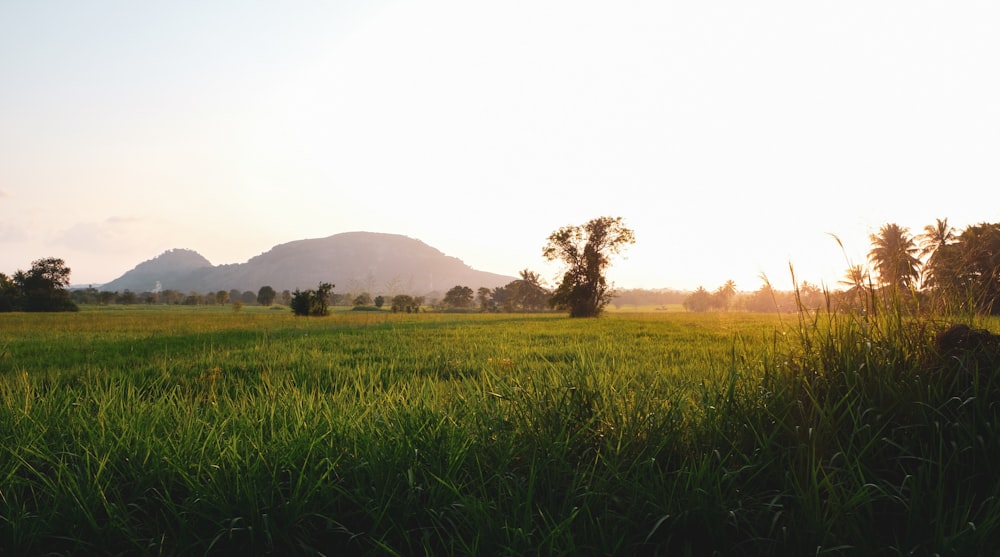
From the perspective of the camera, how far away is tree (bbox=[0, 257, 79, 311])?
188 ft

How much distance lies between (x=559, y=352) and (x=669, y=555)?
9157 millimetres

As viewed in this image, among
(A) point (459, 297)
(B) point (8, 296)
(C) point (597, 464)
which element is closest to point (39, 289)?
(B) point (8, 296)

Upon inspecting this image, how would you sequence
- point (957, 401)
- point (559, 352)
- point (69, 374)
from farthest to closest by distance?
1. point (559, 352)
2. point (69, 374)
3. point (957, 401)

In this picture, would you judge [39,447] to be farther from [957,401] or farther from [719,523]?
[957,401]

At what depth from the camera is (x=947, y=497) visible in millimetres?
2619

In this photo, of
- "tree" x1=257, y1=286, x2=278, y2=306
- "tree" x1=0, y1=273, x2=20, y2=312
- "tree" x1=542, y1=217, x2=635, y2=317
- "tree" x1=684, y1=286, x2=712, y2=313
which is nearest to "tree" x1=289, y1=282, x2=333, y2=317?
"tree" x1=542, y1=217, x2=635, y2=317

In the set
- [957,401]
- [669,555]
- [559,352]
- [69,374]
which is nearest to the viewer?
[669,555]

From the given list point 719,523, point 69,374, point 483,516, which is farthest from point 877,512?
point 69,374

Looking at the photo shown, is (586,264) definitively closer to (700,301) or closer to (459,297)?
(459,297)

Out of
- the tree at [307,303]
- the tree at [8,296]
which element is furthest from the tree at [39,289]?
the tree at [307,303]

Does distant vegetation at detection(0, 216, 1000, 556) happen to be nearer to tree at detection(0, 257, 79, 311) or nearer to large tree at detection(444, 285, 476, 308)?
tree at detection(0, 257, 79, 311)

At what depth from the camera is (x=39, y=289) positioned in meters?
59.5

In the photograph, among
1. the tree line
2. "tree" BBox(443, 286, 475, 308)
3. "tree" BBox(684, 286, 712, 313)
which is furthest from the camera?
"tree" BBox(684, 286, 712, 313)

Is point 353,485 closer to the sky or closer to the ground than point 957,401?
closer to the ground
